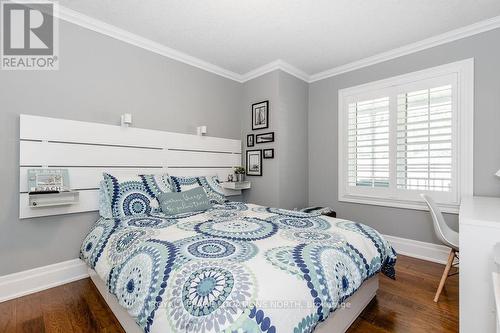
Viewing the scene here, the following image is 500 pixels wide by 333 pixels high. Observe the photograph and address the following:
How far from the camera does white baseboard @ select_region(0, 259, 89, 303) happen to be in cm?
202

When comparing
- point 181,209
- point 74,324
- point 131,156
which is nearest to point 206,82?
point 131,156

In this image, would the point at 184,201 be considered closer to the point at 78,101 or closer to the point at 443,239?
the point at 78,101

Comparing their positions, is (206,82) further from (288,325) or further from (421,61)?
(288,325)

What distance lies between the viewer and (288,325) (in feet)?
3.24

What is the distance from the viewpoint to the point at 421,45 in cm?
287

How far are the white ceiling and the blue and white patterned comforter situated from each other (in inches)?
75.4

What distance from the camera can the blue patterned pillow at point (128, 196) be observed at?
7.26 feet

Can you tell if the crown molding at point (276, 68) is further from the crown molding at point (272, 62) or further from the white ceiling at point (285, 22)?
the white ceiling at point (285, 22)

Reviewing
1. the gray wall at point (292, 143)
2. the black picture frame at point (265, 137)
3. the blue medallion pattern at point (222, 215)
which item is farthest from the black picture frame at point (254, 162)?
the blue medallion pattern at point (222, 215)

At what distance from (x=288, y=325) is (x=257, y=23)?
258cm

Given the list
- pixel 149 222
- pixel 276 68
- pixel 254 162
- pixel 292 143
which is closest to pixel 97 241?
pixel 149 222

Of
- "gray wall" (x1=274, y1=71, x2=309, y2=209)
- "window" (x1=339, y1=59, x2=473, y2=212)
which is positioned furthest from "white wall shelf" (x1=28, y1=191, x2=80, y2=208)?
"window" (x1=339, y1=59, x2=473, y2=212)

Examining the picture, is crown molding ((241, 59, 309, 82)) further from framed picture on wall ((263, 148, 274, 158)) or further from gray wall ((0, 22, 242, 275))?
framed picture on wall ((263, 148, 274, 158))

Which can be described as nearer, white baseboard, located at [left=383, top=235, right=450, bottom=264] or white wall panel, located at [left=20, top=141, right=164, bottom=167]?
white wall panel, located at [left=20, top=141, right=164, bottom=167]
